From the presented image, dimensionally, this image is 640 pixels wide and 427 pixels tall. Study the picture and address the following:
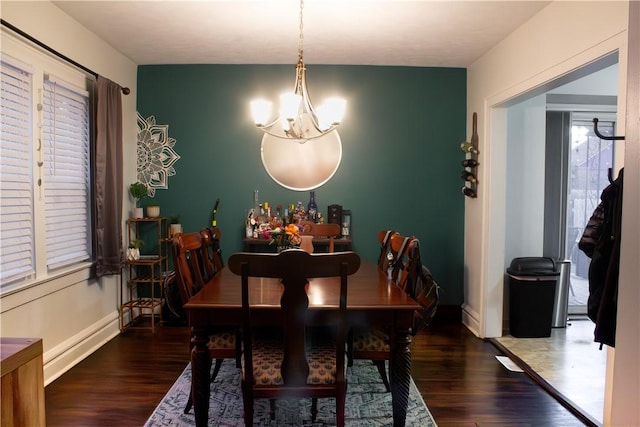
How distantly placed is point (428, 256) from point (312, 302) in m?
2.54

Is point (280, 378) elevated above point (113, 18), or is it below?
below

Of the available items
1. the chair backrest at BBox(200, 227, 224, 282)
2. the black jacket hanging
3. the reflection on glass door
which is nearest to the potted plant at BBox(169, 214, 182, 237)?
the chair backrest at BBox(200, 227, 224, 282)

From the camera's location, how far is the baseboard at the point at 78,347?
2842 millimetres

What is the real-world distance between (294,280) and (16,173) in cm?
199

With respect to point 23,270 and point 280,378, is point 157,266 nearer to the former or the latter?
point 23,270

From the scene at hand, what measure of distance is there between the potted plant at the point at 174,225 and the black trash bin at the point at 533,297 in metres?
3.18

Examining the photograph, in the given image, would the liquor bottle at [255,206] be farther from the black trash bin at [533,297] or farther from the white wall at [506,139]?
the black trash bin at [533,297]

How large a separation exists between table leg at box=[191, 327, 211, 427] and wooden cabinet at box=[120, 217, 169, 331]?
190 cm

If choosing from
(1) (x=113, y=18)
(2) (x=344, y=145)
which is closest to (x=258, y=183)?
(2) (x=344, y=145)

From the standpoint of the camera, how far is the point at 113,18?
3080 millimetres

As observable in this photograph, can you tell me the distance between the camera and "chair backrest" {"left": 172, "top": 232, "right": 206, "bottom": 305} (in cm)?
225

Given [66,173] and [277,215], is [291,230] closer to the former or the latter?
[277,215]

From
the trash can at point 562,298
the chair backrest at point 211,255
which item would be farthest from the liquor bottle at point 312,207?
the trash can at point 562,298

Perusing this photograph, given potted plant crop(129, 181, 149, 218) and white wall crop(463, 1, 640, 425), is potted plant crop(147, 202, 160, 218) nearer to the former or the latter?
potted plant crop(129, 181, 149, 218)
